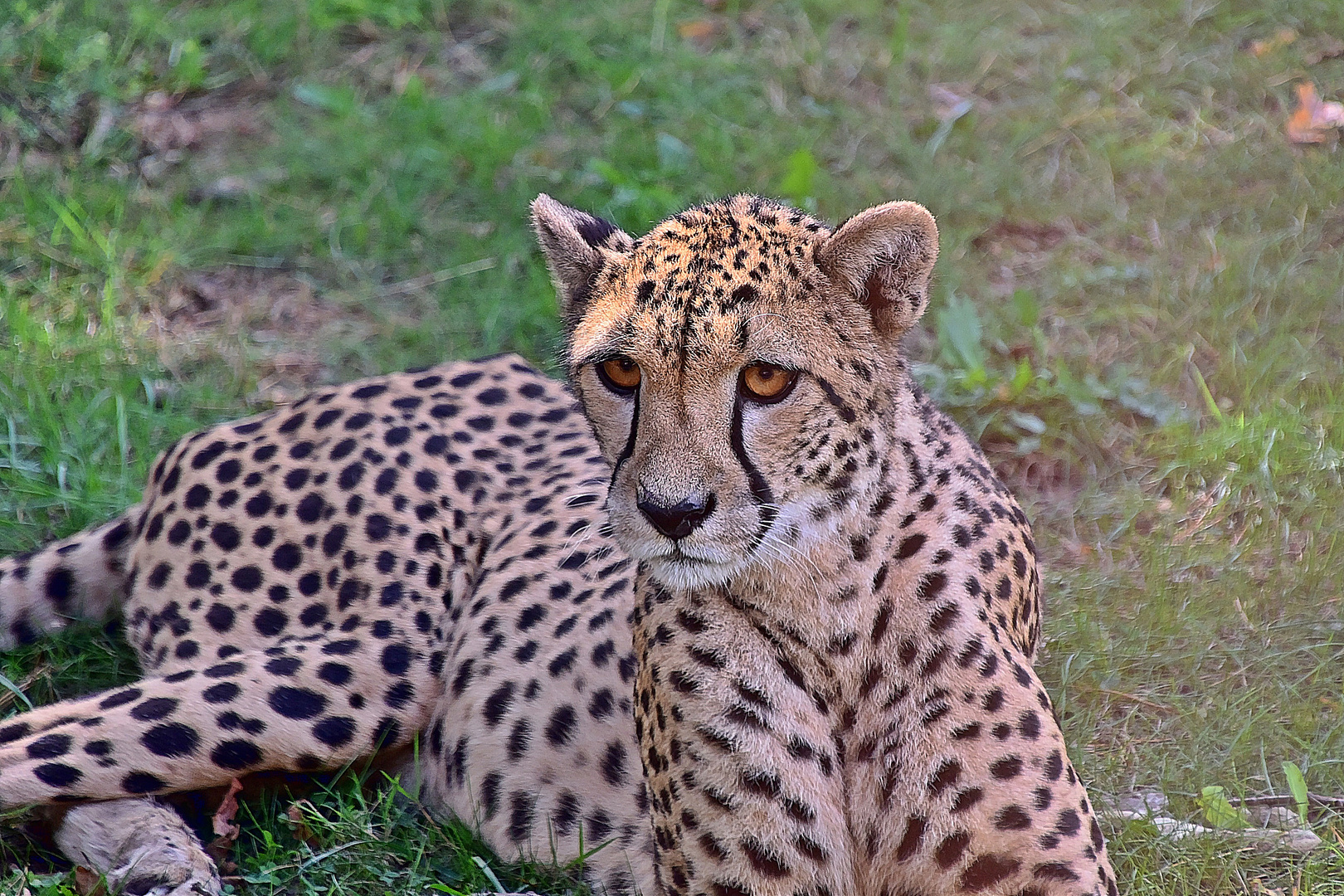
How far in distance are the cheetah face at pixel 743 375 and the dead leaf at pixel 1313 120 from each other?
155 inches

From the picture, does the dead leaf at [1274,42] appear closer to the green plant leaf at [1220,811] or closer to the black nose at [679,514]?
the green plant leaf at [1220,811]

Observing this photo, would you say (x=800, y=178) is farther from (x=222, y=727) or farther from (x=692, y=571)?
(x=692, y=571)

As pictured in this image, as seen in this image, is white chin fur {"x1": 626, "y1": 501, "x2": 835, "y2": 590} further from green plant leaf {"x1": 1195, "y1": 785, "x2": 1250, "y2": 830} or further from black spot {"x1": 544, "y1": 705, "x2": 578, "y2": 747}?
green plant leaf {"x1": 1195, "y1": 785, "x2": 1250, "y2": 830}

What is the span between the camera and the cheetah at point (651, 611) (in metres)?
2.48

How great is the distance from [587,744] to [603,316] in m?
1.20

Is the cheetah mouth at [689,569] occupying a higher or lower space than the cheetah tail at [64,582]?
higher

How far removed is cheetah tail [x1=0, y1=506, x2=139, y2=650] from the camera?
3.83 meters

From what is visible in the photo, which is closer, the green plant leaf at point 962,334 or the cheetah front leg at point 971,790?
the cheetah front leg at point 971,790

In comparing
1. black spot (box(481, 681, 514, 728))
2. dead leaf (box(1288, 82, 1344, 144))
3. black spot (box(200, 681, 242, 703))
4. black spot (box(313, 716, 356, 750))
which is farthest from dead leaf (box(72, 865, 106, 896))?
dead leaf (box(1288, 82, 1344, 144))

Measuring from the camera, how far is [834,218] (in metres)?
5.47

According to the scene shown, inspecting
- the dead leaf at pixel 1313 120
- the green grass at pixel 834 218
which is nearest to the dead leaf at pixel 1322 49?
the green grass at pixel 834 218

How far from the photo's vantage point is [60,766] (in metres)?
3.27

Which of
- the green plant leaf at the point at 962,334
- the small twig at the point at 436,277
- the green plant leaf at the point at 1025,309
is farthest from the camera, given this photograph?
the small twig at the point at 436,277

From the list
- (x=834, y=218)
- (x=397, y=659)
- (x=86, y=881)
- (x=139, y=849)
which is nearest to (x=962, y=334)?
(x=834, y=218)
